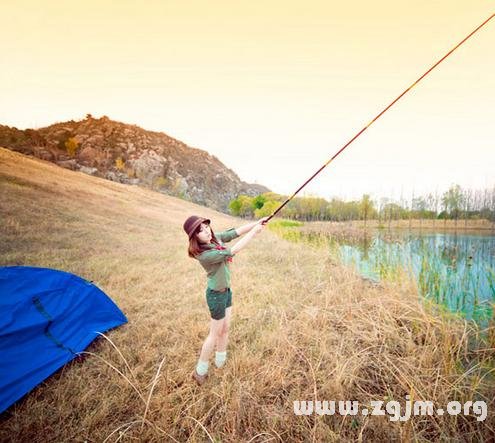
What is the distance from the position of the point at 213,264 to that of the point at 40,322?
2267 millimetres

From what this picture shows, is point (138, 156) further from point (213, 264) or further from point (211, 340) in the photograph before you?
point (211, 340)

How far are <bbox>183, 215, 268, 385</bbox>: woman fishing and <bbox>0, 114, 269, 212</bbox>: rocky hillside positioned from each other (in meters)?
68.8

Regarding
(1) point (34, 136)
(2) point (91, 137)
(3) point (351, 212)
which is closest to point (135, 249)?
(3) point (351, 212)

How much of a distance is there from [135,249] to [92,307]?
7617 millimetres

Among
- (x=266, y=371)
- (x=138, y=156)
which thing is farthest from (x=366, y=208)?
(x=138, y=156)

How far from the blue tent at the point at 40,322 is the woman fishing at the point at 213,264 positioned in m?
1.71

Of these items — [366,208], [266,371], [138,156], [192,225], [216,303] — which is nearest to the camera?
[192,225]

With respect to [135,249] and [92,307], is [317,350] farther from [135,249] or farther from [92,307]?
[135,249]

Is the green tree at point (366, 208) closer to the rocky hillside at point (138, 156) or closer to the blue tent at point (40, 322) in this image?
the blue tent at point (40, 322)

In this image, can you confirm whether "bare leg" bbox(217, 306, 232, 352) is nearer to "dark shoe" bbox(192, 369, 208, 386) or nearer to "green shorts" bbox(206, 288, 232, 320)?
"green shorts" bbox(206, 288, 232, 320)

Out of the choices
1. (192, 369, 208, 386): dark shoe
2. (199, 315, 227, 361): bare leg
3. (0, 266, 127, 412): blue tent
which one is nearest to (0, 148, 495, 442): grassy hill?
(192, 369, 208, 386): dark shoe

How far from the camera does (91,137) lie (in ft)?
371

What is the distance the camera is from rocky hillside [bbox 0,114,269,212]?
79.5 meters

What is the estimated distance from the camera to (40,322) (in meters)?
3.15
